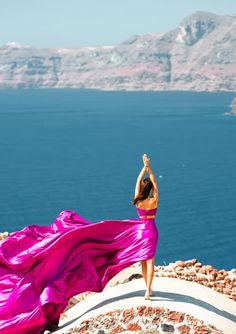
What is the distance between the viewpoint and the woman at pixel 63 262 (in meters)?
19.5

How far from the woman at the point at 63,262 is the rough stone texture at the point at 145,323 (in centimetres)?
99

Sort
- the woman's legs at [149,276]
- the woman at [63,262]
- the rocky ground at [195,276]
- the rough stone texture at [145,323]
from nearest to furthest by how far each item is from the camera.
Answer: the rough stone texture at [145,323] → the woman's legs at [149,276] → the woman at [63,262] → the rocky ground at [195,276]

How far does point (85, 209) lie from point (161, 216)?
11964 millimetres

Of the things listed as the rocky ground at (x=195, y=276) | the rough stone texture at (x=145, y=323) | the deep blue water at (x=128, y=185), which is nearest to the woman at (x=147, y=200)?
the rough stone texture at (x=145, y=323)

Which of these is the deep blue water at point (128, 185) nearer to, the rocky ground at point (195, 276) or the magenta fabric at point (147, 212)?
the rocky ground at point (195, 276)

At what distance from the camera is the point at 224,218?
4114 inches

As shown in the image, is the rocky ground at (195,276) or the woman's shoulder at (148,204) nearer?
the woman's shoulder at (148,204)

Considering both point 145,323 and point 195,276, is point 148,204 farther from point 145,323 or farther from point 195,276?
point 195,276

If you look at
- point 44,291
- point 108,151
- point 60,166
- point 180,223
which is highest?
point 108,151

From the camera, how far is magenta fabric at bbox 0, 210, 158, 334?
19609mm

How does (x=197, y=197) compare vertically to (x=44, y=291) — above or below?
above

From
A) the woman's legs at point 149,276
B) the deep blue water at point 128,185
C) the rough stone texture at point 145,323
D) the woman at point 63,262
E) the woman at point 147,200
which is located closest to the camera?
the rough stone texture at point 145,323

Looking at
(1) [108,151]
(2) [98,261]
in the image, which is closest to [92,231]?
(2) [98,261]

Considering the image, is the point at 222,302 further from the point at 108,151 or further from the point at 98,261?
the point at 108,151
